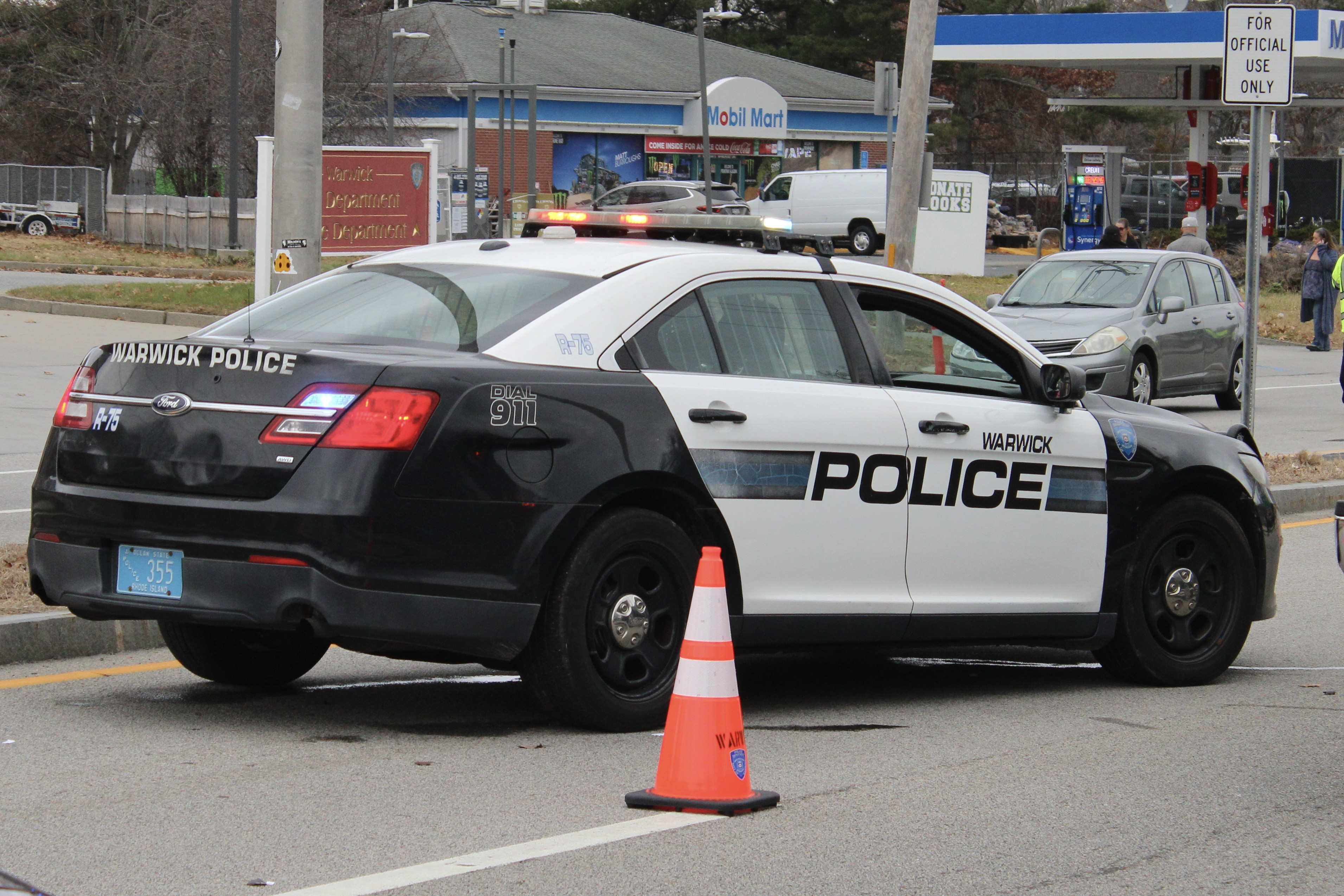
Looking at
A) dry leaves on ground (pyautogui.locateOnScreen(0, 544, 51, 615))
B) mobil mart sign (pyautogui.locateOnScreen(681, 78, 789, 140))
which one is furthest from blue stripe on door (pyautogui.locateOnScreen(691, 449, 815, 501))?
mobil mart sign (pyautogui.locateOnScreen(681, 78, 789, 140))

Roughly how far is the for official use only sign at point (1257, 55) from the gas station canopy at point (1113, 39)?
26025mm

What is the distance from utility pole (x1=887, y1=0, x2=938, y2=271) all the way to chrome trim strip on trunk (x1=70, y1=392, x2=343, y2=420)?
1112cm

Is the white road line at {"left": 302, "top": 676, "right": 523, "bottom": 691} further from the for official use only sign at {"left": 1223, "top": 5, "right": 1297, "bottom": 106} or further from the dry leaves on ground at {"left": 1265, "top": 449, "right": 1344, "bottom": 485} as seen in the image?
the dry leaves on ground at {"left": 1265, "top": 449, "right": 1344, "bottom": 485}

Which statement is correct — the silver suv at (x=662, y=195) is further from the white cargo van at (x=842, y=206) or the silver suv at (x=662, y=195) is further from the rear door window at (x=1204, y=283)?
the rear door window at (x=1204, y=283)

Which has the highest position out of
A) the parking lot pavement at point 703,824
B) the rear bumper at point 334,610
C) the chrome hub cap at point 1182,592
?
the rear bumper at point 334,610

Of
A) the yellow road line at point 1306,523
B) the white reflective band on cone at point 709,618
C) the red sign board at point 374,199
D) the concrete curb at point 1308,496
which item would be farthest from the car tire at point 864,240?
the white reflective band on cone at point 709,618

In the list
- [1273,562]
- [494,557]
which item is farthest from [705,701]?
[1273,562]

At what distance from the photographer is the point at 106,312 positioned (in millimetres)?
26703

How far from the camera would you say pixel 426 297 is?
6.39m

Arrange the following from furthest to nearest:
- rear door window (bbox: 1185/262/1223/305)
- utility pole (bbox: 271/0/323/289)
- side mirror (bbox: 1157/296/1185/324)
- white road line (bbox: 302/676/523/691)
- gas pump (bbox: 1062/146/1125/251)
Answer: gas pump (bbox: 1062/146/1125/251)
rear door window (bbox: 1185/262/1223/305)
side mirror (bbox: 1157/296/1185/324)
utility pole (bbox: 271/0/323/289)
white road line (bbox: 302/676/523/691)

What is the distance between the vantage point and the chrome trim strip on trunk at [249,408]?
5625 millimetres

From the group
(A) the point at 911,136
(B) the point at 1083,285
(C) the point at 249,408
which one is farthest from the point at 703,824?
(B) the point at 1083,285

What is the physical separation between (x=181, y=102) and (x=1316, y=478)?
40.4 meters

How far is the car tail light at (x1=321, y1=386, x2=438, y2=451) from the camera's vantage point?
5582mm
